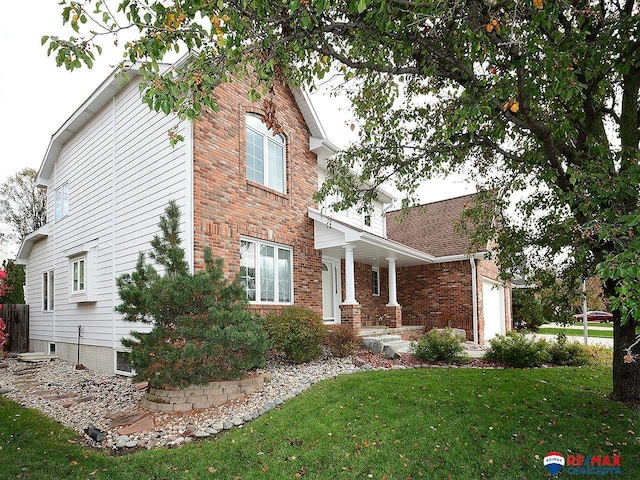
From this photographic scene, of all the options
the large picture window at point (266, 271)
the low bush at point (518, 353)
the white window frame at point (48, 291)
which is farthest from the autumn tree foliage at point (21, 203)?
the low bush at point (518, 353)

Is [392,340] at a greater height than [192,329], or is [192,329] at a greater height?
[192,329]

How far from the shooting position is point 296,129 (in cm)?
1242

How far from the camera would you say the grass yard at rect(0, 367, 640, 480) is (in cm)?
450

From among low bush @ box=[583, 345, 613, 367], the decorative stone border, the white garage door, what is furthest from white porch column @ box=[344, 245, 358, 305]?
the white garage door

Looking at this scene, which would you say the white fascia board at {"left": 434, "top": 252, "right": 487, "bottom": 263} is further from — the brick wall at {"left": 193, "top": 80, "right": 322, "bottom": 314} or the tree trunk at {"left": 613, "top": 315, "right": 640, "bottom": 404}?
the tree trunk at {"left": 613, "top": 315, "right": 640, "bottom": 404}

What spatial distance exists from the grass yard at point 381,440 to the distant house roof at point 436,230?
10037 millimetres

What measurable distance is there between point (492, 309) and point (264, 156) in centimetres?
1295

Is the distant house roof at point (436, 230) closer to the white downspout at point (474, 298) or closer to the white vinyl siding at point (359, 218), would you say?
the white downspout at point (474, 298)

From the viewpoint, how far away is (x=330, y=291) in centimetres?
1413

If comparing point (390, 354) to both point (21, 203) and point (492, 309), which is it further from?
point (21, 203)

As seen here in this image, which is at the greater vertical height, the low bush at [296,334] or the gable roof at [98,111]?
the gable roof at [98,111]

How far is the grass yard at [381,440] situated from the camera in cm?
450

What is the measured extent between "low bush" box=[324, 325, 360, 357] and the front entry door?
11.7ft

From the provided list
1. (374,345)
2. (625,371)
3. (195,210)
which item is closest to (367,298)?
(374,345)
